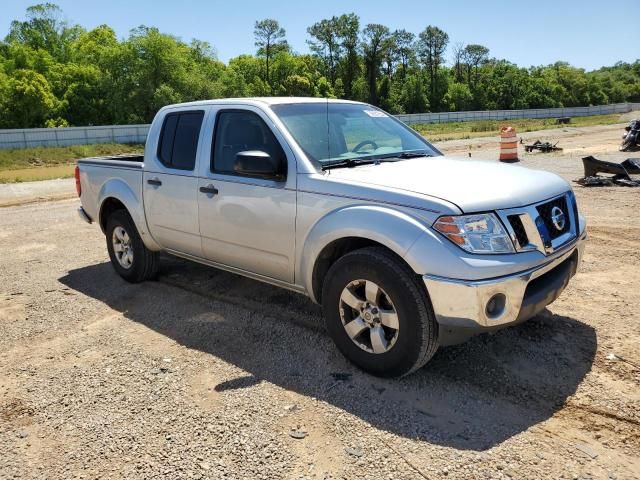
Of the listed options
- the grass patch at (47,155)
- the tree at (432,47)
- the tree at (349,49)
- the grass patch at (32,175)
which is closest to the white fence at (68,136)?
the grass patch at (47,155)

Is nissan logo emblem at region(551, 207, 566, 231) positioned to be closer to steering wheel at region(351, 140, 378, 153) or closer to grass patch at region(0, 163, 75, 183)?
steering wheel at region(351, 140, 378, 153)

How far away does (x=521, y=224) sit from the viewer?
3.30m

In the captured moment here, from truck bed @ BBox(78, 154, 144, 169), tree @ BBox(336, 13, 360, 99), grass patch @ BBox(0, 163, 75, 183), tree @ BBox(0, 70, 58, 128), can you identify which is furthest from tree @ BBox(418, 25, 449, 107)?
truck bed @ BBox(78, 154, 144, 169)

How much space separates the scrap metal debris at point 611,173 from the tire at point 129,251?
30.1 ft

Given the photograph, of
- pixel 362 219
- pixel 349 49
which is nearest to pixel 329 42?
pixel 349 49

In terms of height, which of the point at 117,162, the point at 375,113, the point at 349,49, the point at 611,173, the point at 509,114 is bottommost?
the point at 611,173

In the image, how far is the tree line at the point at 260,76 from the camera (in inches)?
2344

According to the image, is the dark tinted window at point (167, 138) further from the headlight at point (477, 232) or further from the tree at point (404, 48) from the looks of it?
the tree at point (404, 48)

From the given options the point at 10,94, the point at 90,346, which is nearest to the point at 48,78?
the point at 10,94

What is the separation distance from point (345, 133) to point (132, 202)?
246 centimetres

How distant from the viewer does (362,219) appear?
137 inches

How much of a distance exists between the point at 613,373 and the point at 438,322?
1342 millimetres

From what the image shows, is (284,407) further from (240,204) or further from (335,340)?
(240,204)

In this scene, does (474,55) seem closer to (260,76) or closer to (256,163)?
(260,76)
